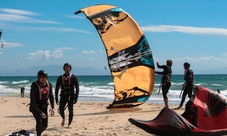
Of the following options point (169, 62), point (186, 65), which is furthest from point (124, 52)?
point (186, 65)

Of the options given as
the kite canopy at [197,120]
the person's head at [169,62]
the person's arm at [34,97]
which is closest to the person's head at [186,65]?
the person's head at [169,62]

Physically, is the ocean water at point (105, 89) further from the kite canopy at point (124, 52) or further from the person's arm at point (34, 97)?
the person's arm at point (34, 97)

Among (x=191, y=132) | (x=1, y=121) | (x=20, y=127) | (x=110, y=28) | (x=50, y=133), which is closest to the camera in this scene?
(x=191, y=132)

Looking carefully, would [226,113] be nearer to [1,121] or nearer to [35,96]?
[35,96]

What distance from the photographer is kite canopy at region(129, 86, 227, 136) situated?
20.2 ft

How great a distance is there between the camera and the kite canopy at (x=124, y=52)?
11.3 m

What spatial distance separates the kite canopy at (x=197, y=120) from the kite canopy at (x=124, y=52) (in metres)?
4.92

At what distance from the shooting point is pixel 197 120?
6426 millimetres

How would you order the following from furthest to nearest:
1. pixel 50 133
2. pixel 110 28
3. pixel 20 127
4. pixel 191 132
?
1. pixel 110 28
2. pixel 20 127
3. pixel 50 133
4. pixel 191 132

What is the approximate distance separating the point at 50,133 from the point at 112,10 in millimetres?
5349

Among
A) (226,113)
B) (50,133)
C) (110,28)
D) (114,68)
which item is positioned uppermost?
(110,28)

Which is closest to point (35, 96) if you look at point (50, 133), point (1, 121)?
point (50, 133)

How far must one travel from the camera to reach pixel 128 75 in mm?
11547

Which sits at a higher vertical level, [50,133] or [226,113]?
[226,113]
